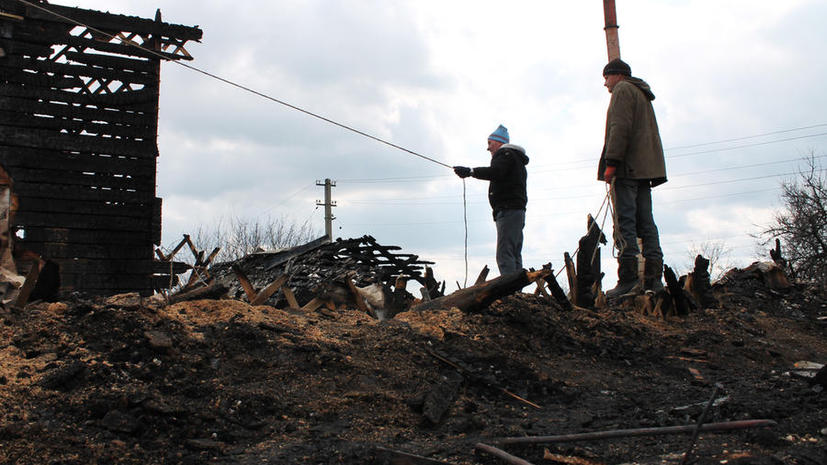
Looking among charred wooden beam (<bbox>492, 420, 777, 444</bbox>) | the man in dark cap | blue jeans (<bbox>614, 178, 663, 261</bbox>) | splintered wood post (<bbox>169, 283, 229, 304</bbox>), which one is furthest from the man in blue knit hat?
charred wooden beam (<bbox>492, 420, 777, 444</bbox>)

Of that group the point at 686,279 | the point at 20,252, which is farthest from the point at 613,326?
the point at 20,252

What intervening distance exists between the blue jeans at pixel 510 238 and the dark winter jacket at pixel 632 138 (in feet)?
3.39

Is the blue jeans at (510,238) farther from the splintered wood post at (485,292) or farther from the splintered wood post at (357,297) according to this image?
the splintered wood post at (357,297)

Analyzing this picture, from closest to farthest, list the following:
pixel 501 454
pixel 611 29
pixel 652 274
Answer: pixel 501 454, pixel 652 274, pixel 611 29

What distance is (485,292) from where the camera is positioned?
5.70 metres

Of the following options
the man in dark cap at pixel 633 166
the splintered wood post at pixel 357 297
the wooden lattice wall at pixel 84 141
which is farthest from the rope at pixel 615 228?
the wooden lattice wall at pixel 84 141

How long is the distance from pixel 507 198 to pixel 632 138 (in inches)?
51.9

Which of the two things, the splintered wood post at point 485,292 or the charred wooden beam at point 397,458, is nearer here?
the charred wooden beam at point 397,458

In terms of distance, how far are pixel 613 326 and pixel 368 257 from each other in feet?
26.9

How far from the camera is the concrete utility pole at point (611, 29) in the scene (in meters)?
8.45

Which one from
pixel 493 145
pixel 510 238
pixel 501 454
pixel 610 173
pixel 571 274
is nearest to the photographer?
pixel 501 454

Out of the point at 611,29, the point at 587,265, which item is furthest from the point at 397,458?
the point at 611,29

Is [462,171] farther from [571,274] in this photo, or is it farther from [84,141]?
[84,141]

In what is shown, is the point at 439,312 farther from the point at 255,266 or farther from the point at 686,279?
the point at 255,266
